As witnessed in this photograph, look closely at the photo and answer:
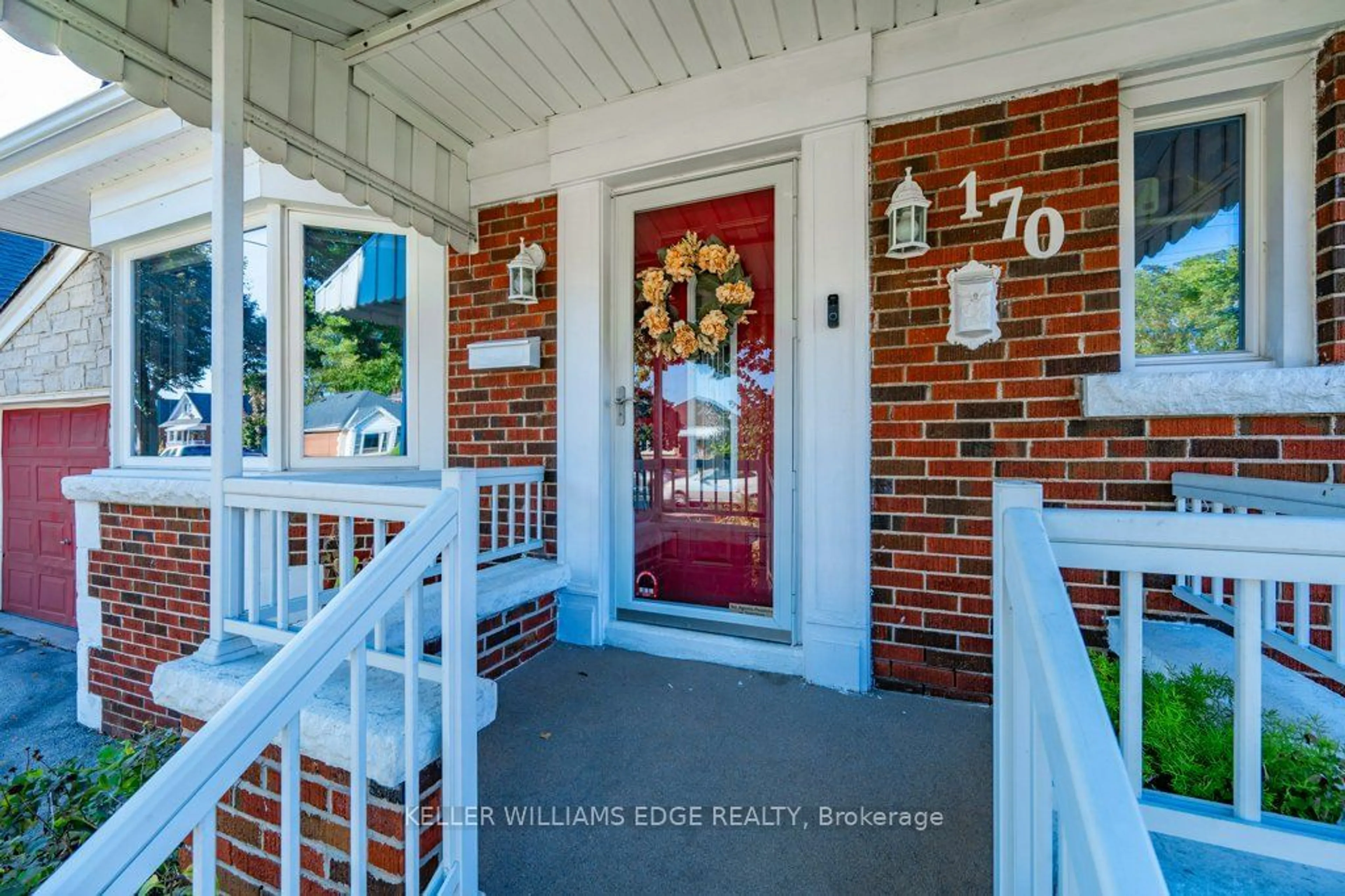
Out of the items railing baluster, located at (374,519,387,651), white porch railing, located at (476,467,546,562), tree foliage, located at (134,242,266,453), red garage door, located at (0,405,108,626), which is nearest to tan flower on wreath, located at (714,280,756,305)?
white porch railing, located at (476,467,546,562)

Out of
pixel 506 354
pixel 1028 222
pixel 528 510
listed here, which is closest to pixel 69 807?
pixel 528 510

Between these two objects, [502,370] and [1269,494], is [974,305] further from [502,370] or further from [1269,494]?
[502,370]

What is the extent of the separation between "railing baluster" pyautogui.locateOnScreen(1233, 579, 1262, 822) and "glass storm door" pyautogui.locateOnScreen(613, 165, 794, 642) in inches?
64.9

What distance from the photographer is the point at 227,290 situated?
5.93ft

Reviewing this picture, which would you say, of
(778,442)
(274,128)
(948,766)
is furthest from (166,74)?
(948,766)

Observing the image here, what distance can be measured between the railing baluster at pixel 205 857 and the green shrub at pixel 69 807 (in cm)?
130

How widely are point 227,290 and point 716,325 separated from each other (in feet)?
5.92

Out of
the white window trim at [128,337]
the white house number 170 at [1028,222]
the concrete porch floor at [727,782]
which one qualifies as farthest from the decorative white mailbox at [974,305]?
the white window trim at [128,337]

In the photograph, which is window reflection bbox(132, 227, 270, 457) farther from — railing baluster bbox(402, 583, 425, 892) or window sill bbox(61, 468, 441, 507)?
railing baluster bbox(402, 583, 425, 892)

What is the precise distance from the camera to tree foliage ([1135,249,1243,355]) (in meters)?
A: 2.02

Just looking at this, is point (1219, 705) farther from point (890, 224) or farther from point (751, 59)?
point (751, 59)

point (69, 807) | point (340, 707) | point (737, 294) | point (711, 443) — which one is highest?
point (737, 294)

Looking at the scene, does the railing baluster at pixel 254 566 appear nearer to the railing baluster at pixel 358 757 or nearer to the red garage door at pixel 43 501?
the railing baluster at pixel 358 757

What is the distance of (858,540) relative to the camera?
2232 millimetres
